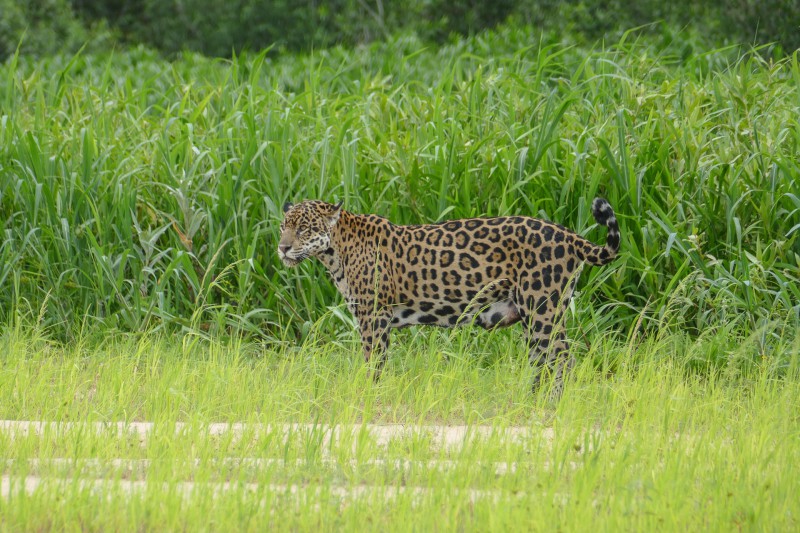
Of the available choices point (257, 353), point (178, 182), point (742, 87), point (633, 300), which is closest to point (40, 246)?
point (178, 182)

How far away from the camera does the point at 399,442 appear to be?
5.48m

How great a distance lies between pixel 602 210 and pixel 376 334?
152 centimetres

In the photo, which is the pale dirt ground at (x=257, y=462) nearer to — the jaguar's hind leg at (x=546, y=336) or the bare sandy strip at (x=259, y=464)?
the bare sandy strip at (x=259, y=464)

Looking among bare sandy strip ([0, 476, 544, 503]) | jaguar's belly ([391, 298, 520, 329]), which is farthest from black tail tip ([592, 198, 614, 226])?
bare sandy strip ([0, 476, 544, 503])

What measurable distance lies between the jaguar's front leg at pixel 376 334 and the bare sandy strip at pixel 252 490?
1787mm

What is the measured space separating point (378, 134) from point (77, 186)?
2.30 m

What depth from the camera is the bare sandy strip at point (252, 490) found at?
4.57m

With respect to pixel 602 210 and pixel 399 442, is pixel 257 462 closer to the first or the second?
pixel 399 442

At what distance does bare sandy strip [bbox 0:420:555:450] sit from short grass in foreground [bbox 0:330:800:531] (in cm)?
2

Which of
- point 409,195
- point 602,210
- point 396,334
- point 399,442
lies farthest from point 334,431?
point 409,195

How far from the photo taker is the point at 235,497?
450 cm

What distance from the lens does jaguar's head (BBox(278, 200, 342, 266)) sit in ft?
20.9

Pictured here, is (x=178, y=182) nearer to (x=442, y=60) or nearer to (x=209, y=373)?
(x=209, y=373)

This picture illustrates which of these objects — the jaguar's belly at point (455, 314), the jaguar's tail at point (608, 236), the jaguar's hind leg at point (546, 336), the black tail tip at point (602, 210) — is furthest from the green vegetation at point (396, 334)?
the black tail tip at point (602, 210)
